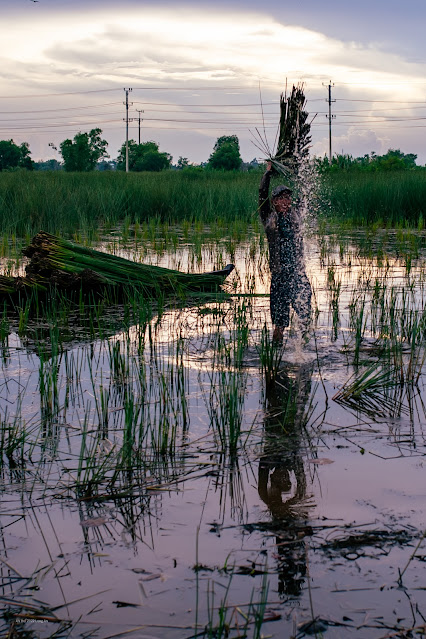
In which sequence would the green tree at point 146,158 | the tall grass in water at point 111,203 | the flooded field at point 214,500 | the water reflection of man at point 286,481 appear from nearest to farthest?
1. the flooded field at point 214,500
2. the water reflection of man at point 286,481
3. the tall grass in water at point 111,203
4. the green tree at point 146,158

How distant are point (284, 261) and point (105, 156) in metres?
68.1

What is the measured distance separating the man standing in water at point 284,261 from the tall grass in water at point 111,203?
7270mm

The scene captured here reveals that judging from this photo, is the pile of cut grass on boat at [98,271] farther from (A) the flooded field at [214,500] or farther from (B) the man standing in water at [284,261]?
(A) the flooded field at [214,500]

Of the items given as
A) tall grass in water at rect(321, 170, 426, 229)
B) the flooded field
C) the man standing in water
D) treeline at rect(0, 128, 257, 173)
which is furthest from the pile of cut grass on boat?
treeline at rect(0, 128, 257, 173)

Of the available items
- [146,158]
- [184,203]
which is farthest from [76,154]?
[184,203]

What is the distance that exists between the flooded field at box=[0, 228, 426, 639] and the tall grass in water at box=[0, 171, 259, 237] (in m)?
7.91

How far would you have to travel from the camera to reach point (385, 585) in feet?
7.55

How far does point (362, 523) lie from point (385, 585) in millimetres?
424

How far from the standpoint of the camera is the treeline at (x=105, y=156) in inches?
2000

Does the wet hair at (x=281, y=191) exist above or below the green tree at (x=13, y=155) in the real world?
below

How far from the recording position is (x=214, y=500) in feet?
9.62

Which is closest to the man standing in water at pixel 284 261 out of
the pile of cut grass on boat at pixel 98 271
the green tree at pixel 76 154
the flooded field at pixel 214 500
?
the flooded field at pixel 214 500

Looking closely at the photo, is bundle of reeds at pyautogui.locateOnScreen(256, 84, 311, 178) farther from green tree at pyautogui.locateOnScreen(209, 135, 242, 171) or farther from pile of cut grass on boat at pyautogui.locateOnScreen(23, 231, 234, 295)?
green tree at pyautogui.locateOnScreen(209, 135, 242, 171)

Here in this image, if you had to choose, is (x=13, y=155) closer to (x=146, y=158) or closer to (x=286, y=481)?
(x=146, y=158)
